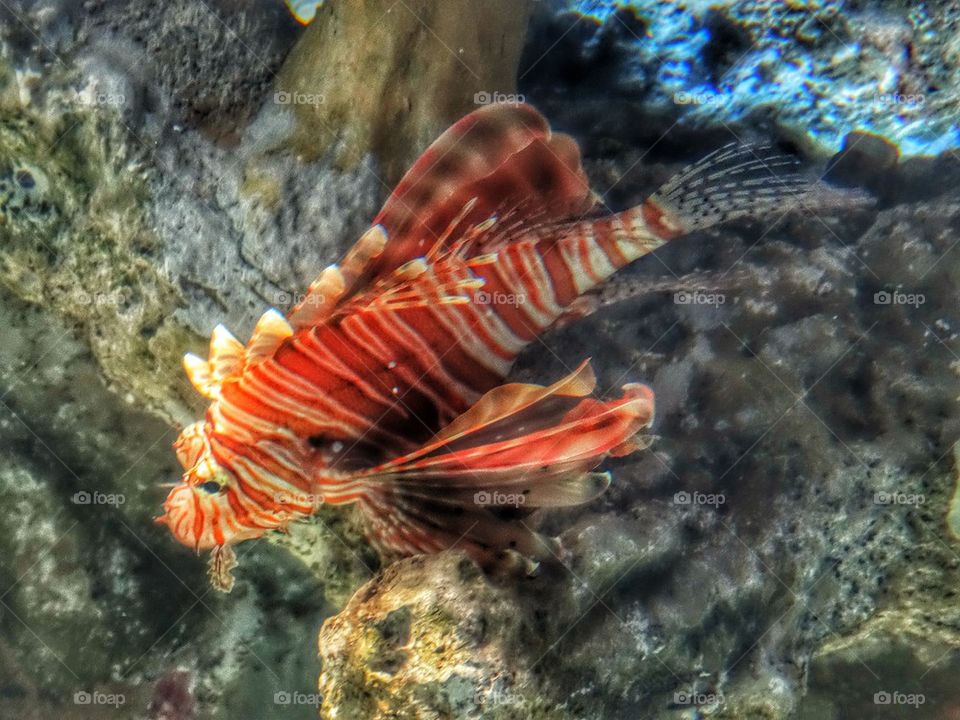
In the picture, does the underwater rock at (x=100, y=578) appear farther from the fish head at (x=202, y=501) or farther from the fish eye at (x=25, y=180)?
the fish head at (x=202, y=501)

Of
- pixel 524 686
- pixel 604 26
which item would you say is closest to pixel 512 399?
pixel 524 686

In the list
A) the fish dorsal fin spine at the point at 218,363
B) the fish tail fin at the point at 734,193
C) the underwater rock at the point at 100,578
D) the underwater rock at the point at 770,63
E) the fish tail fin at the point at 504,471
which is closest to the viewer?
the fish tail fin at the point at 504,471

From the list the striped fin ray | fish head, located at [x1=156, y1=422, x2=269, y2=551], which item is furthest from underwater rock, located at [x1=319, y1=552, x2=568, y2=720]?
the striped fin ray

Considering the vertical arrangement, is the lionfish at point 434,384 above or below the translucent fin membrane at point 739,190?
above

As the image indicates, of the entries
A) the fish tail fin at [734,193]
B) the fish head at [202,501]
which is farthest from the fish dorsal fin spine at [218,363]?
the fish tail fin at [734,193]

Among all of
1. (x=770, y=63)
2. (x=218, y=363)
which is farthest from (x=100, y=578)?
(x=770, y=63)

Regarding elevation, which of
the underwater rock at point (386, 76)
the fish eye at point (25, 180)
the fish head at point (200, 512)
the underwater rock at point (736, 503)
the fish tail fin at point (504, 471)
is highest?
the fish eye at point (25, 180)
